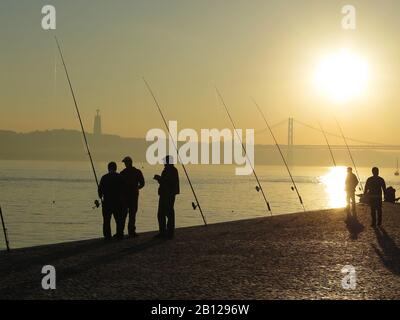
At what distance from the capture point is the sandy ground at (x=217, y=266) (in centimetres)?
759

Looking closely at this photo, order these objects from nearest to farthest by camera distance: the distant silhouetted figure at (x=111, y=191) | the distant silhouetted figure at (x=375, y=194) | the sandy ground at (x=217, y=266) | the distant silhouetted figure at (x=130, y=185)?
the sandy ground at (x=217, y=266) → the distant silhouetted figure at (x=111, y=191) → the distant silhouetted figure at (x=130, y=185) → the distant silhouetted figure at (x=375, y=194)

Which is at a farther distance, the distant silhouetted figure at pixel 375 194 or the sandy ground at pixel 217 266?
the distant silhouetted figure at pixel 375 194

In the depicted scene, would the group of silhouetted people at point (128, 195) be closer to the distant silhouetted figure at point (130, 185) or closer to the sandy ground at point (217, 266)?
the distant silhouetted figure at point (130, 185)

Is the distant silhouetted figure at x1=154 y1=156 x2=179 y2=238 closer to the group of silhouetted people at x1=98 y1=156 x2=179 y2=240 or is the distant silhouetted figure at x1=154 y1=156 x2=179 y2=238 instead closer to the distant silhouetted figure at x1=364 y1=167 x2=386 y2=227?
the group of silhouetted people at x1=98 y1=156 x2=179 y2=240

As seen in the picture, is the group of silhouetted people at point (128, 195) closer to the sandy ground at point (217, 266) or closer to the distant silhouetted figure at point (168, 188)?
the distant silhouetted figure at point (168, 188)

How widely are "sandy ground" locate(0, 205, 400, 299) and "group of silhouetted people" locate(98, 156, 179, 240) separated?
0.39 m

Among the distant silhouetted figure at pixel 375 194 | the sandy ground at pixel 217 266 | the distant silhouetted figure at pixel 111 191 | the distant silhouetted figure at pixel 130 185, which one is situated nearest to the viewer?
the sandy ground at pixel 217 266

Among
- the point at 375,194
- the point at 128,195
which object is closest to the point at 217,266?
the point at 128,195

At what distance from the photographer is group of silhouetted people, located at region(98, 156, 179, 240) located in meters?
12.4

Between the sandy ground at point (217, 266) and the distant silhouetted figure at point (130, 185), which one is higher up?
the distant silhouetted figure at point (130, 185)

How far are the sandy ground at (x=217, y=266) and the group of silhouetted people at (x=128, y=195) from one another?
39 centimetres

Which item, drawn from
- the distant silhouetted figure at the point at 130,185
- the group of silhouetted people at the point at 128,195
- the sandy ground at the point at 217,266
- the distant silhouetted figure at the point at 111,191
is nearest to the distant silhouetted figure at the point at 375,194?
the sandy ground at the point at 217,266
